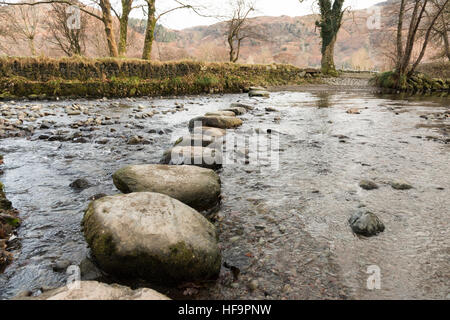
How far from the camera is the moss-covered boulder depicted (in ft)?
4.39

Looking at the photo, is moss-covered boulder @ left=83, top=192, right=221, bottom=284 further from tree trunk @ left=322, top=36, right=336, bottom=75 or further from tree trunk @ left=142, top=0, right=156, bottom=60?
tree trunk @ left=322, top=36, right=336, bottom=75

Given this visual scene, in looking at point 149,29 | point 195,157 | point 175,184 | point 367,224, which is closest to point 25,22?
point 149,29

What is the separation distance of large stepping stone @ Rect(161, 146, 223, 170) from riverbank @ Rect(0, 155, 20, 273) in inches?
55.1

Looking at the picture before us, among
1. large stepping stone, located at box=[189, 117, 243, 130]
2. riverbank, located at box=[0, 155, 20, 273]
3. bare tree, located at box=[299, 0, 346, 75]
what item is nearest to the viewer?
riverbank, located at box=[0, 155, 20, 273]

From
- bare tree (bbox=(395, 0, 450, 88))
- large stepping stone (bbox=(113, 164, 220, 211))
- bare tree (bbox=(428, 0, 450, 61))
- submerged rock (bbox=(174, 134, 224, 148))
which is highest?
bare tree (bbox=(428, 0, 450, 61))

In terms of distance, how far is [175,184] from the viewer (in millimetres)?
2102

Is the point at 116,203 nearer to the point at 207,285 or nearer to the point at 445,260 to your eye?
the point at 207,285

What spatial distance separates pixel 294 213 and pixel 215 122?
126 inches

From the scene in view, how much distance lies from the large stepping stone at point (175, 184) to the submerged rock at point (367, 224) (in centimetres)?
103

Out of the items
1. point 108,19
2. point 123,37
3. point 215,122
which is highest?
point 108,19

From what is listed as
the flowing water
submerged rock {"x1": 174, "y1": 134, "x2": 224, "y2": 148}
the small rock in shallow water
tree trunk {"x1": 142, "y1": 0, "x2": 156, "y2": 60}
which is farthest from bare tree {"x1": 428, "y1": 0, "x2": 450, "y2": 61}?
the small rock in shallow water

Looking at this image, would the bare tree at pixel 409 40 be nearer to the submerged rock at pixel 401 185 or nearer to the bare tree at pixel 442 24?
the bare tree at pixel 442 24

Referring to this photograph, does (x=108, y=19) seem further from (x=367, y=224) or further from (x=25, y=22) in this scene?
(x=25, y=22)
